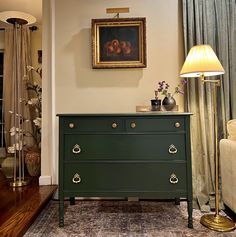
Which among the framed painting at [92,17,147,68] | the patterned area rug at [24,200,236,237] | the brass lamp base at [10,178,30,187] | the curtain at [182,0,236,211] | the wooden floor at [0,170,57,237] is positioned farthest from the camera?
the brass lamp base at [10,178,30,187]

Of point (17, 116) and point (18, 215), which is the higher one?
point (17, 116)

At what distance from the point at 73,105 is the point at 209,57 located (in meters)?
1.53

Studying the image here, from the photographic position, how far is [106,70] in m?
2.59

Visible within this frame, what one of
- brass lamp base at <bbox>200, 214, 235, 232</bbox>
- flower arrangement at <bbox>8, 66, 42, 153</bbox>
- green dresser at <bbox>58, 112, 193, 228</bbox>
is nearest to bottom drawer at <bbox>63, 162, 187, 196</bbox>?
green dresser at <bbox>58, 112, 193, 228</bbox>

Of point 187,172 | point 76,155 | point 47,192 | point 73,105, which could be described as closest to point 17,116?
point 73,105

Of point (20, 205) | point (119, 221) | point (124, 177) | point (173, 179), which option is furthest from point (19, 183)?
point (173, 179)

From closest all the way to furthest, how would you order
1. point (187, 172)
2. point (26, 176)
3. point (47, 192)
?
1. point (187, 172)
2. point (47, 192)
3. point (26, 176)

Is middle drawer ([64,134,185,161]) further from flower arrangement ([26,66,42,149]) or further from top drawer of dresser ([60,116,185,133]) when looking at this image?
flower arrangement ([26,66,42,149])

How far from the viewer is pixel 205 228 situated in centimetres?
190

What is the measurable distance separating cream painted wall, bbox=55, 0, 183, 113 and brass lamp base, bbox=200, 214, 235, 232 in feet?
3.84

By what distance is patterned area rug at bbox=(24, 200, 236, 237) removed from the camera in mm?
1815

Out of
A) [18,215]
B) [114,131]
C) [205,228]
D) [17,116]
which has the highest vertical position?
[17,116]

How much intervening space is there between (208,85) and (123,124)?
1.14 m

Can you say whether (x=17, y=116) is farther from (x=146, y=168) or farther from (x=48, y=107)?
(x=146, y=168)
